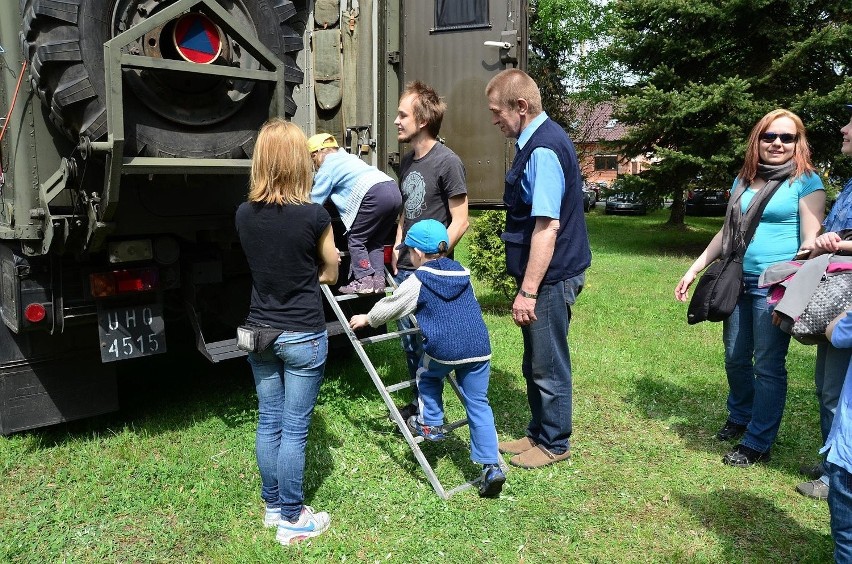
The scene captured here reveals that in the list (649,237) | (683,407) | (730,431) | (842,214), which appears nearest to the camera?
(842,214)

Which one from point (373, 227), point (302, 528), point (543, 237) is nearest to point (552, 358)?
point (543, 237)

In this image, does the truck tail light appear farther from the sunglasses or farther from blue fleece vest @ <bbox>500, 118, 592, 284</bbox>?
the sunglasses

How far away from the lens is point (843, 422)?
7.40 feet

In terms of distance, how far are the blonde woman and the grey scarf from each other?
238 cm

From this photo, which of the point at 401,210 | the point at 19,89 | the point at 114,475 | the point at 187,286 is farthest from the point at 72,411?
the point at 401,210

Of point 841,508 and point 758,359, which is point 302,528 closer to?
point 841,508

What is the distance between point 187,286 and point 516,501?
7.22ft

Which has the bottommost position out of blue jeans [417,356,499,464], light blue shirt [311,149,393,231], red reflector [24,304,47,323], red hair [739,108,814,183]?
blue jeans [417,356,499,464]

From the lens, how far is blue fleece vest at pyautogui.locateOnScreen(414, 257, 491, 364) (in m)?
3.37

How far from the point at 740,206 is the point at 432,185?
5.91 feet

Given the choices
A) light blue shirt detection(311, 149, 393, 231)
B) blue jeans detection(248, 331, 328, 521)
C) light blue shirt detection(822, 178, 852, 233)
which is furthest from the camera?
light blue shirt detection(311, 149, 393, 231)

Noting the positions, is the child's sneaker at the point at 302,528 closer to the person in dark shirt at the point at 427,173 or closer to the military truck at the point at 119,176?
the military truck at the point at 119,176

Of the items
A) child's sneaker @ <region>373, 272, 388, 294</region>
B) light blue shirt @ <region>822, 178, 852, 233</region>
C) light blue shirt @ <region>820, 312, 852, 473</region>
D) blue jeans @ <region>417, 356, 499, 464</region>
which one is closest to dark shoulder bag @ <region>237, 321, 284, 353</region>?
blue jeans @ <region>417, 356, 499, 464</region>

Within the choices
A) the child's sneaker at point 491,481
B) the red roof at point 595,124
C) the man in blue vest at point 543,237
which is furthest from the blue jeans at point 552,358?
the red roof at point 595,124
